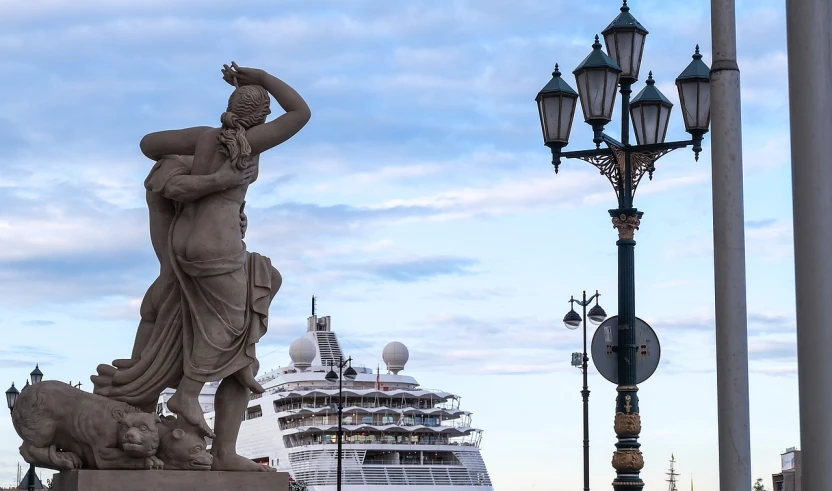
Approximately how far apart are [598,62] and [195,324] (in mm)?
5320

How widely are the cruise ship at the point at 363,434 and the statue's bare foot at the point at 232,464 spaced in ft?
208

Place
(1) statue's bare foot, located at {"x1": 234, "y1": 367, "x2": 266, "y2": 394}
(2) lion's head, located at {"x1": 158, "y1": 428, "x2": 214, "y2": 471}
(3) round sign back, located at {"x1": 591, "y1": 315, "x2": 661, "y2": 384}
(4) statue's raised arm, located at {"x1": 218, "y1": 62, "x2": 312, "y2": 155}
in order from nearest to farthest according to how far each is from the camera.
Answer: (2) lion's head, located at {"x1": 158, "y1": 428, "x2": 214, "y2": 471}
(4) statue's raised arm, located at {"x1": 218, "y1": 62, "x2": 312, "y2": 155}
(1) statue's bare foot, located at {"x1": 234, "y1": 367, "x2": 266, "y2": 394}
(3) round sign back, located at {"x1": 591, "y1": 315, "x2": 661, "y2": 384}

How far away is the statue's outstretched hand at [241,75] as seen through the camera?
798 centimetres

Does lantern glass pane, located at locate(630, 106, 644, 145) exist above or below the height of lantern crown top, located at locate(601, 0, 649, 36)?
below

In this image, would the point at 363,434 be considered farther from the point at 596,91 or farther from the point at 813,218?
the point at 813,218

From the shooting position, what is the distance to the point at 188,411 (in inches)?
306

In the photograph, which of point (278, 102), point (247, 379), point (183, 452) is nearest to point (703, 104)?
point (278, 102)

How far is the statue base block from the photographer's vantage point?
24.5ft

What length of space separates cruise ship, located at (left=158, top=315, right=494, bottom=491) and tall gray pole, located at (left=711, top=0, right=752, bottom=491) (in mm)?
64707

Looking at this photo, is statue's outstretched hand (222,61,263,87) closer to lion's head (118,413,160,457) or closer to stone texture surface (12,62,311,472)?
stone texture surface (12,62,311,472)

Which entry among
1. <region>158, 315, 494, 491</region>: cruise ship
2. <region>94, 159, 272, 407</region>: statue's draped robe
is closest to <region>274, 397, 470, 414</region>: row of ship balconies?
<region>158, 315, 494, 491</region>: cruise ship

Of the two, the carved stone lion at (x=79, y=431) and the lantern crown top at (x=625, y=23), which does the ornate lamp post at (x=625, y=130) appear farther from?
the carved stone lion at (x=79, y=431)

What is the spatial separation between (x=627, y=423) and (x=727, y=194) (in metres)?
4.83

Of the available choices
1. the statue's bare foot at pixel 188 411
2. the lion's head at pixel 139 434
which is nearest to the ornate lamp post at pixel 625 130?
the statue's bare foot at pixel 188 411
